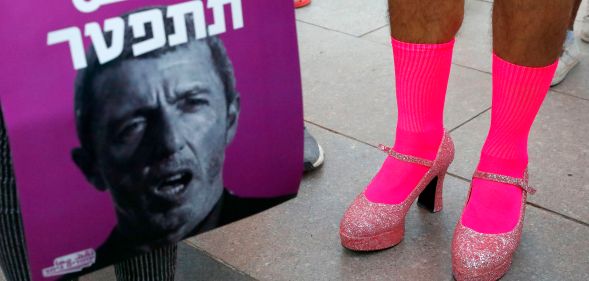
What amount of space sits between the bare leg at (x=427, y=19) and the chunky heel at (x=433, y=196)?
1.26ft

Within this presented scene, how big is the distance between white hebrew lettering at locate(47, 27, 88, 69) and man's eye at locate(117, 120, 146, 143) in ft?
0.32

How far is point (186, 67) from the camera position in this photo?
0.97 m

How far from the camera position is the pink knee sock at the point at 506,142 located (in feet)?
Result: 5.59

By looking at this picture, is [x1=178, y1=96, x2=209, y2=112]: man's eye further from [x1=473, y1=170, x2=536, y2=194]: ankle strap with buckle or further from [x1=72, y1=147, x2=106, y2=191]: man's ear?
[x1=473, y1=170, x2=536, y2=194]: ankle strap with buckle

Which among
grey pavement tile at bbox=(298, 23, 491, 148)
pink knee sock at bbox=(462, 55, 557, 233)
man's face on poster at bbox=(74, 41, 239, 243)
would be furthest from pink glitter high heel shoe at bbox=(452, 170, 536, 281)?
man's face on poster at bbox=(74, 41, 239, 243)

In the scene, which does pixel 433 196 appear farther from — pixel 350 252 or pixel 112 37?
pixel 112 37

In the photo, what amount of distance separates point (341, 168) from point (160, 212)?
1.34 meters

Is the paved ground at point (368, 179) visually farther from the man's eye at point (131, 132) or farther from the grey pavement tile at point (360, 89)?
the man's eye at point (131, 132)

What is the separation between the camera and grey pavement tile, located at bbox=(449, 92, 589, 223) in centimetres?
210

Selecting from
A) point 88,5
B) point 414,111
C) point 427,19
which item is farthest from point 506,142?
point 88,5

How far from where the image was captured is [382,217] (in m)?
1.85

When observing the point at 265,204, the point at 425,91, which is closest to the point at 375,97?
the point at 425,91

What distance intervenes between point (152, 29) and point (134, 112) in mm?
106

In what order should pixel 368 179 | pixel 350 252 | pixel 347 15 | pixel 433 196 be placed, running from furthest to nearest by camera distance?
pixel 347 15 < pixel 368 179 < pixel 433 196 < pixel 350 252
